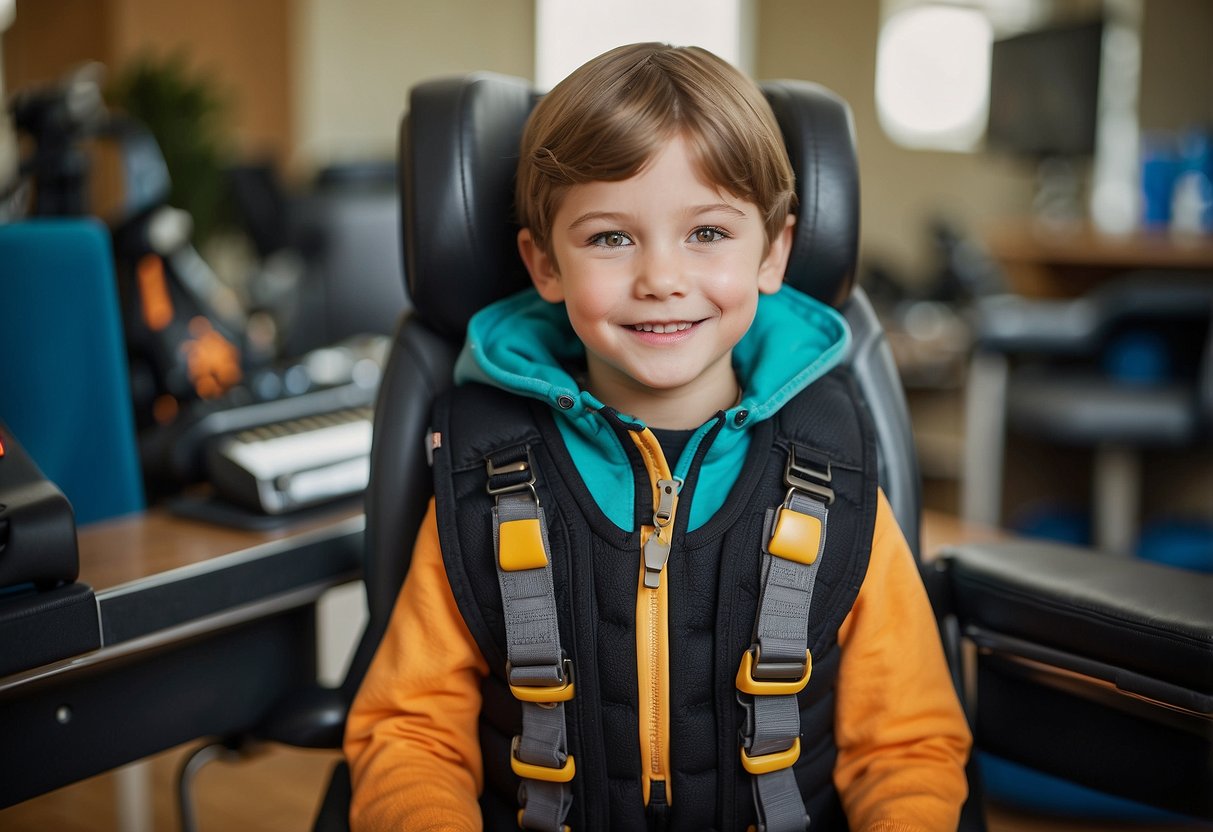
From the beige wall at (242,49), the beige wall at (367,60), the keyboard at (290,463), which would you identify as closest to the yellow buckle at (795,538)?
the keyboard at (290,463)

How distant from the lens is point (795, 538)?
38.7 inches

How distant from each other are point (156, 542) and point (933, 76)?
19.0ft

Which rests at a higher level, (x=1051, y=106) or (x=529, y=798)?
(x=1051, y=106)

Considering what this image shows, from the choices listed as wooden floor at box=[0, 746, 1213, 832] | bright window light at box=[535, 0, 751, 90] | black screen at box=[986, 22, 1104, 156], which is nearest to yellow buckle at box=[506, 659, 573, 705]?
wooden floor at box=[0, 746, 1213, 832]

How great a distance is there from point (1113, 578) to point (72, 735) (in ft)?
3.01

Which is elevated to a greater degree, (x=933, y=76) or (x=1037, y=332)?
(x=933, y=76)

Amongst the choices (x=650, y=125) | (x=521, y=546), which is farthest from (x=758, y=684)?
(x=650, y=125)

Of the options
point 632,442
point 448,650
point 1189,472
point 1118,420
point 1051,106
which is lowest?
point 1189,472

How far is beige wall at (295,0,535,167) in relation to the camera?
201 inches

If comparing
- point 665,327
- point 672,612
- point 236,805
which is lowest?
point 236,805

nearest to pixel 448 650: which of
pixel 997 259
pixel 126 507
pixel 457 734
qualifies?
pixel 457 734

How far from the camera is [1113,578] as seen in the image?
3.39 feet

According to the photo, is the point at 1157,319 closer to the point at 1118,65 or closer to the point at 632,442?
the point at 632,442

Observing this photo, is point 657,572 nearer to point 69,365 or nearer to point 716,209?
point 716,209
